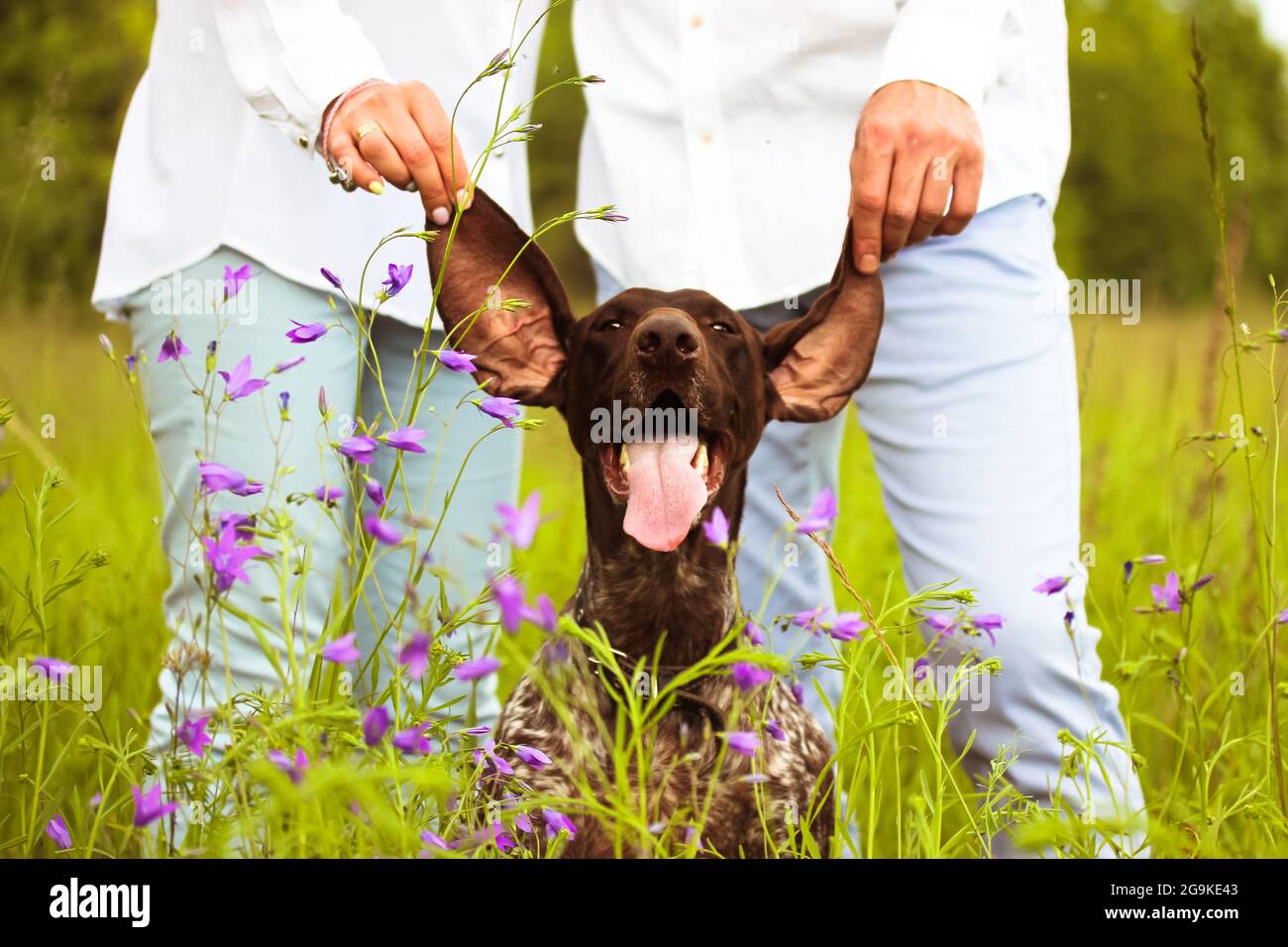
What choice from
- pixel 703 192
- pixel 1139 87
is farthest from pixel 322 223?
pixel 1139 87

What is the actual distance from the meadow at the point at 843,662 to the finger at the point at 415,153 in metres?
0.54

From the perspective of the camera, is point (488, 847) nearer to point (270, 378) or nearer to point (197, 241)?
point (270, 378)

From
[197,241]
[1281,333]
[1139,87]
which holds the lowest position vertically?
[1281,333]

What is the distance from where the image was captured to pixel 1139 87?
26.2 metres

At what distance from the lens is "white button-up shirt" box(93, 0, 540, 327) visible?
284 cm

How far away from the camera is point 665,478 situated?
249cm

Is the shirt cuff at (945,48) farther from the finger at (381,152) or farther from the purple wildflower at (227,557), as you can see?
the purple wildflower at (227,557)

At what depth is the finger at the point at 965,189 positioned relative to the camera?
2.46 metres

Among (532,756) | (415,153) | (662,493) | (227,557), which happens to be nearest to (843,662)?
(532,756)

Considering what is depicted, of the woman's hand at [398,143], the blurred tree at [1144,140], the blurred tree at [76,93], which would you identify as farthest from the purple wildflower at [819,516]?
the blurred tree at [1144,140]

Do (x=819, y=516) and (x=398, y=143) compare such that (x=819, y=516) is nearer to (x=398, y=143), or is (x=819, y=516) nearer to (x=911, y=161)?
(x=911, y=161)

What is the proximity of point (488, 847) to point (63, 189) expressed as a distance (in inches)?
514

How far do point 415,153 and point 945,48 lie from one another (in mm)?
1033

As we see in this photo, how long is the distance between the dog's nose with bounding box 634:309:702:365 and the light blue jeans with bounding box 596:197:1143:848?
2.16ft
